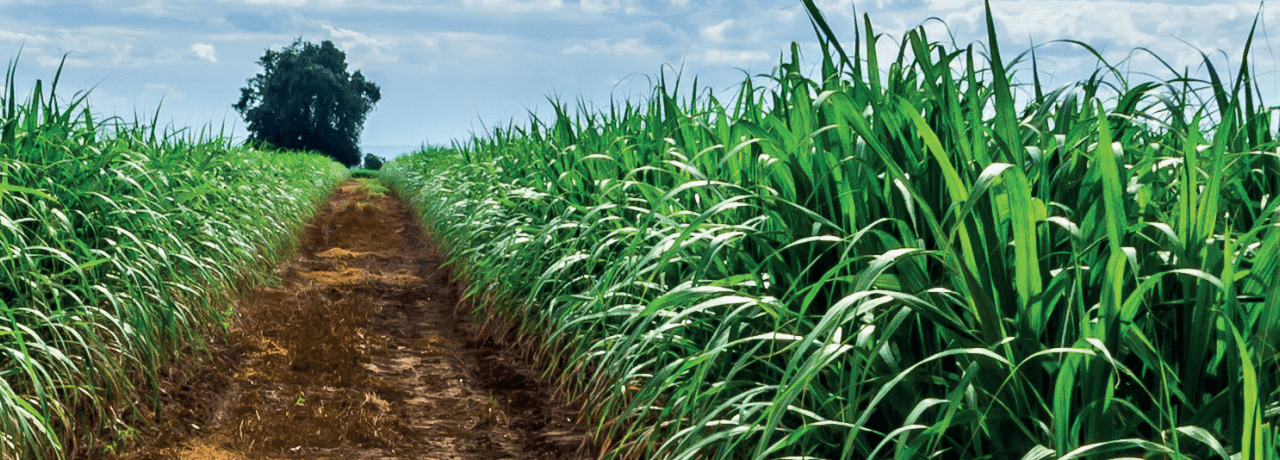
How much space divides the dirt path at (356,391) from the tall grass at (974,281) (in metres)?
0.65

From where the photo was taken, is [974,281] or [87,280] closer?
[974,281]

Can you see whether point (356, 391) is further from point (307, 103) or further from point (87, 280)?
point (307, 103)

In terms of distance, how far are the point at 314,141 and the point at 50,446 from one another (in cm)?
4132

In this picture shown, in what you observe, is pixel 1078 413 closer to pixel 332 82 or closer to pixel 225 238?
pixel 225 238

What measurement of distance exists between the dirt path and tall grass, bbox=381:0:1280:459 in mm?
649

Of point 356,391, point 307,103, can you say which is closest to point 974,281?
point 356,391

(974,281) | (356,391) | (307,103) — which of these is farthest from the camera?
(307,103)

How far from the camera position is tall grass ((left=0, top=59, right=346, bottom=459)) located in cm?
294

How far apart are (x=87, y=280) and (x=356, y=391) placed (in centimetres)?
111

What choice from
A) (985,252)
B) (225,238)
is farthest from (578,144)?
(985,252)

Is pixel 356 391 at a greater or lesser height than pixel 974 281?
lesser

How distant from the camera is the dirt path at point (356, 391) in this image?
339 centimetres

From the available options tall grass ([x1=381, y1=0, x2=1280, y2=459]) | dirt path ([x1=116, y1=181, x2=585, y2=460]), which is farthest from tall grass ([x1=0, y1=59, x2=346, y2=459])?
tall grass ([x1=381, y1=0, x2=1280, y2=459])

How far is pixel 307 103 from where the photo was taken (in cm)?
4169
